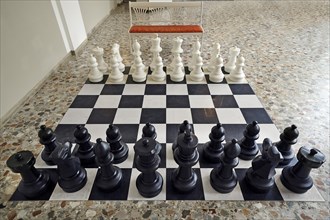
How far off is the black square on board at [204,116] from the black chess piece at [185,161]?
16.7 inches

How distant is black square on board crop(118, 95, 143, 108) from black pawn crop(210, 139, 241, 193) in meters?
0.70

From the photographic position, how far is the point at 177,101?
4.72 feet

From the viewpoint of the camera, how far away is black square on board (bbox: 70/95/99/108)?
4.64 ft

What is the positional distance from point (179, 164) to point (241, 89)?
0.96 metres

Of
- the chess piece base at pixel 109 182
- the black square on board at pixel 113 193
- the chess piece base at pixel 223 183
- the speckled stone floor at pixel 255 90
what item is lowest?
the speckled stone floor at pixel 255 90

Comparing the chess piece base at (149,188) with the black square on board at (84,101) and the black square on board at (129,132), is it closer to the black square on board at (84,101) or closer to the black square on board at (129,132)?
the black square on board at (129,132)

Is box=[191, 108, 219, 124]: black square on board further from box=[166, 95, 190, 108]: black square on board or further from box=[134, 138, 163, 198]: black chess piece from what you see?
box=[134, 138, 163, 198]: black chess piece

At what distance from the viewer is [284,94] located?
4.99 ft

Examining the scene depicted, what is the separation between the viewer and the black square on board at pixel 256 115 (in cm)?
126

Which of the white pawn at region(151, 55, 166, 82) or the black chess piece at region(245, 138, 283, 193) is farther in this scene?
the white pawn at region(151, 55, 166, 82)

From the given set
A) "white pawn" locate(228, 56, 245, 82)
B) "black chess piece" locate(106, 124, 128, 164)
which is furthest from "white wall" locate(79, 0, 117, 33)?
"black chess piece" locate(106, 124, 128, 164)

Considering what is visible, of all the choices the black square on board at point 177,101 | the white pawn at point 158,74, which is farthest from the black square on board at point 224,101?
the white pawn at point 158,74

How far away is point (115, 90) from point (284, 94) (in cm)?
121

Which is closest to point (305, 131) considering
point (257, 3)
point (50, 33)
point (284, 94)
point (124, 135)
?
point (284, 94)
